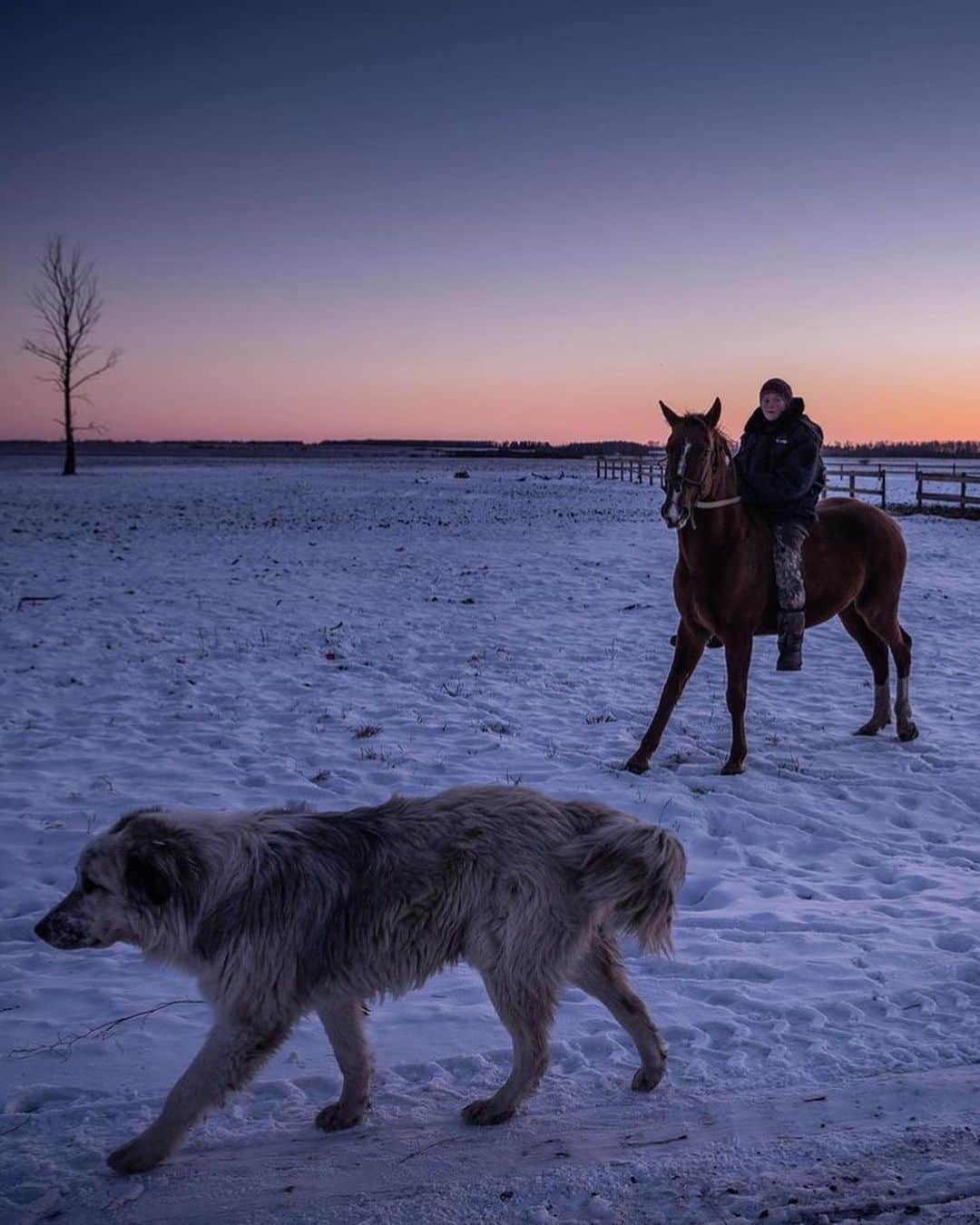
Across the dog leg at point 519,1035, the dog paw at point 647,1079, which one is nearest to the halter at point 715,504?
the dog paw at point 647,1079

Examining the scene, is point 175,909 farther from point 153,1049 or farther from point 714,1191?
point 714,1191

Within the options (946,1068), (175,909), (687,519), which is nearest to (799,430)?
(687,519)

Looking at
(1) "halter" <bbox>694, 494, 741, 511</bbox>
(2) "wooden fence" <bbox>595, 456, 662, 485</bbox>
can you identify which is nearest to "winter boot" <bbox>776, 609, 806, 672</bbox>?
(1) "halter" <bbox>694, 494, 741, 511</bbox>

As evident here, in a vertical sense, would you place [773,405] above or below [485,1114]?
above

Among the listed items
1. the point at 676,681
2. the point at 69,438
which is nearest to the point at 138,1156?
the point at 676,681

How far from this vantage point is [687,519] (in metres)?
8.64

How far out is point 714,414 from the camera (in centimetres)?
850

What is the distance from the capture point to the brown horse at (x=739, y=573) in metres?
8.52

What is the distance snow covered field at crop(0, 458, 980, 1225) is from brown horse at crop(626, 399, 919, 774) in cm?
56

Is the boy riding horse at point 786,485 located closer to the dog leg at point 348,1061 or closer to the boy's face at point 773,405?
the boy's face at point 773,405

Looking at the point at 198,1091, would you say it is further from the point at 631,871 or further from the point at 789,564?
the point at 789,564

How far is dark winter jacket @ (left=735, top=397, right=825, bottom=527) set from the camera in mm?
9023

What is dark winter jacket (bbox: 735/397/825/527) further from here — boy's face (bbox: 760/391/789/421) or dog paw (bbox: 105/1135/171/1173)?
dog paw (bbox: 105/1135/171/1173)

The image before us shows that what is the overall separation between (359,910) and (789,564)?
6.52 m
